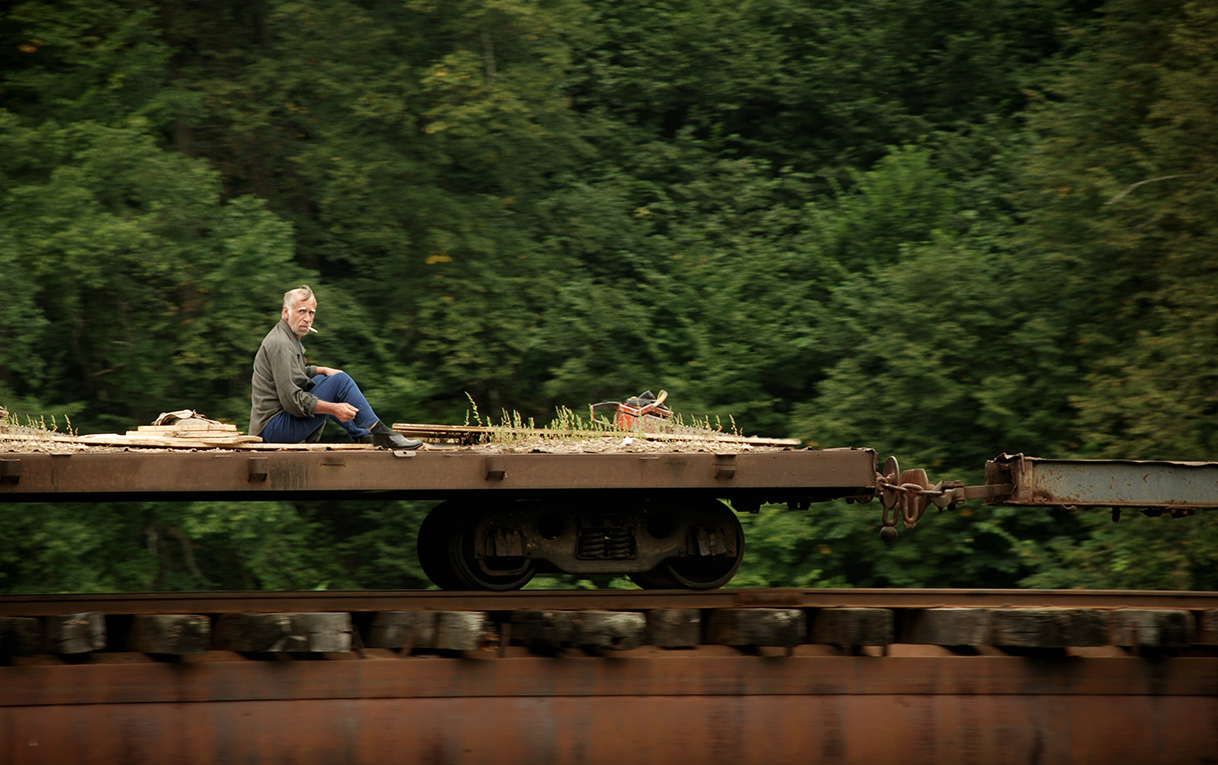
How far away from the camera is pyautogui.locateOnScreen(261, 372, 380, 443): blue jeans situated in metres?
6.42

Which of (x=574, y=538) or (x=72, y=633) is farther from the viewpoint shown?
(x=574, y=538)

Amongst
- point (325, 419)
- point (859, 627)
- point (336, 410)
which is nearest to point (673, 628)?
point (859, 627)

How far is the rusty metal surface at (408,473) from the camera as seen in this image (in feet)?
17.6

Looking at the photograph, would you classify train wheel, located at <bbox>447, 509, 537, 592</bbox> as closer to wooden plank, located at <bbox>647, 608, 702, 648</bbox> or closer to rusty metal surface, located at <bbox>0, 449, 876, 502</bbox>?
rusty metal surface, located at <bbox>0, 449, 876, 502</bbox>

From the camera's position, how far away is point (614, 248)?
16578 millimetres

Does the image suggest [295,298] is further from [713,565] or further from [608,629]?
[713,565]

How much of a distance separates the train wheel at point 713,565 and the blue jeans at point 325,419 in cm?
198

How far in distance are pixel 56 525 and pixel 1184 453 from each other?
40.1 ft

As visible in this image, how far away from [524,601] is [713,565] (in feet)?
4.57

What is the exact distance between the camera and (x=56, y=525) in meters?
12.7

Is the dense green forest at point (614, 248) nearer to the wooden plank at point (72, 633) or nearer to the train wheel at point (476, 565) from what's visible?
the train wheel at point (476, 565)

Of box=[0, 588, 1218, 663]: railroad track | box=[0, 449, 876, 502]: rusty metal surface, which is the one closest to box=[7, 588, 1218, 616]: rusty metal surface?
box=[0, 588, 1218, 663]: railroad track

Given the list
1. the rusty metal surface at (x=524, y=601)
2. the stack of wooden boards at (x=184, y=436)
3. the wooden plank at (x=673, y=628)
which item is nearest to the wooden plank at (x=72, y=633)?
the rusty metal surface at (x=524, y=601)

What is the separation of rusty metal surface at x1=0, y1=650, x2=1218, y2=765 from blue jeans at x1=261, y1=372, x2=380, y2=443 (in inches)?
55.3
